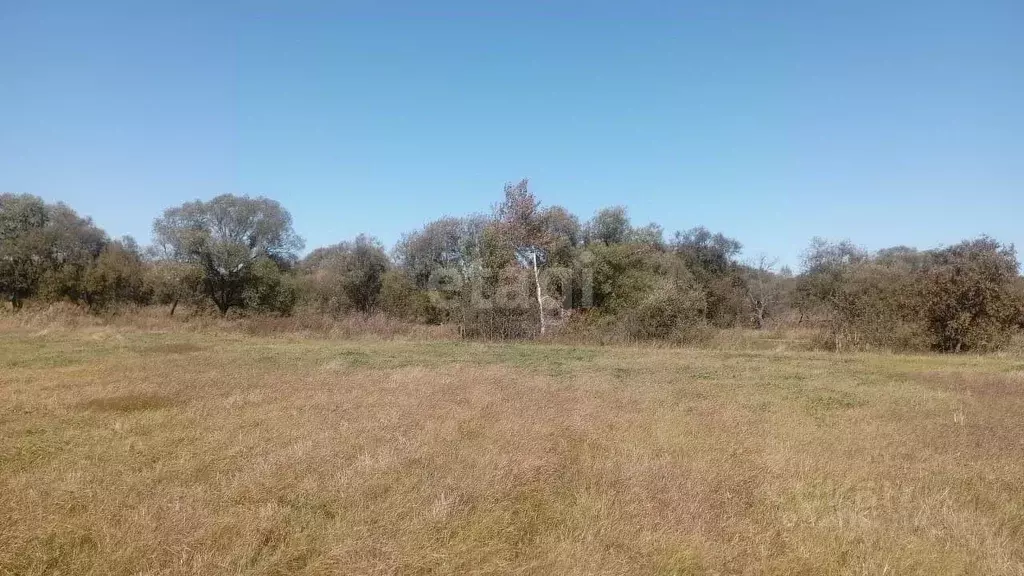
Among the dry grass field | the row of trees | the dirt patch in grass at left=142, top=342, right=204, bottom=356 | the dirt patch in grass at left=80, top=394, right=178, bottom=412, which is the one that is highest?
the row of trees

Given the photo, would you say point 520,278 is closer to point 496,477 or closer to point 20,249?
point 496,477

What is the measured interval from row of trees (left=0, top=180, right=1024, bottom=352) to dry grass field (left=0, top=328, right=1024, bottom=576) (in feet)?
30.7

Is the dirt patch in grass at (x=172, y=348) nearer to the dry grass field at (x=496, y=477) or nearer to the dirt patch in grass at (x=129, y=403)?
the dry grass field at (x=496, y=477)

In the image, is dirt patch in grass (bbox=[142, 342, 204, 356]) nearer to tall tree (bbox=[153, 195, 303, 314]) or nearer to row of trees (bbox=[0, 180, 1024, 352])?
row of trees (bbox=[0, 180, 1024, 352])

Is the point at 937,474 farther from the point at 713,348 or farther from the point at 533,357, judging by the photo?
the point at 713,348

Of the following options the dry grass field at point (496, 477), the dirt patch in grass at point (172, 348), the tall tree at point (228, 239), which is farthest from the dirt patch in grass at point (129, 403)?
the tall tree at point (228, 239)

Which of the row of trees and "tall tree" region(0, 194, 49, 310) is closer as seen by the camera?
the row of trees

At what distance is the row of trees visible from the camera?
60.4ft

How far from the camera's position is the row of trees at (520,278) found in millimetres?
18406

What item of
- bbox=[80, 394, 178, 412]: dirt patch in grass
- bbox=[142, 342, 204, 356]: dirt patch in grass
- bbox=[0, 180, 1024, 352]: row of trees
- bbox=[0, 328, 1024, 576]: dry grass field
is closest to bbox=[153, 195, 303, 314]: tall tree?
bbox=[0, 180, 1024, 352]: row of trees

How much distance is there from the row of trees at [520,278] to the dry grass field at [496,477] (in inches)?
368

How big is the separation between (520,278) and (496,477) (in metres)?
17.6

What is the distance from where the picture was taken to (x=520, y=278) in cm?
2252

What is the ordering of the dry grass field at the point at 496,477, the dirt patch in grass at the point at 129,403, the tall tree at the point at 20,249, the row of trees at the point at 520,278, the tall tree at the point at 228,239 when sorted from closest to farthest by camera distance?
the dry grass field at the point at 496,477
the dirt patch in grass at the point at 129,403
the row of trees at the point at 520,278
the tall tree at the point at 20,249
the tall tree at the point at 228,239
